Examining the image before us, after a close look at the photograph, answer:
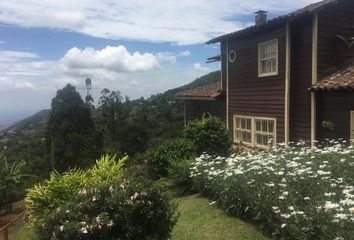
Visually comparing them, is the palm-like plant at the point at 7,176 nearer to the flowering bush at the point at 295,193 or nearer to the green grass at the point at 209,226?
the green grass at the point at 209,226

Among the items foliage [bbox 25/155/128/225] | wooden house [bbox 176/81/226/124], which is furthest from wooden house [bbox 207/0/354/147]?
foliage [bbox 25/155/128/225]

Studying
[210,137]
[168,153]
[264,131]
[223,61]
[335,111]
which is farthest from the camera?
[223,61]

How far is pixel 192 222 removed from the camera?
8703mm

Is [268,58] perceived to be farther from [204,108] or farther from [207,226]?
[207,226]

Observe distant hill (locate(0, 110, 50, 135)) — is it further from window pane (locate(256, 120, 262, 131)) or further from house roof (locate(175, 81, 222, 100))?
window pane (locate(256, 120, 262, 131))

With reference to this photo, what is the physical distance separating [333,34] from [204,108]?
8.48m

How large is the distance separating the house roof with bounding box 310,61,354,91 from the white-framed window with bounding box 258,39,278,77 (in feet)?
7.01

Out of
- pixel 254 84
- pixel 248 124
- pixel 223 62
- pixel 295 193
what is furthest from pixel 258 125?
pixel 295 193

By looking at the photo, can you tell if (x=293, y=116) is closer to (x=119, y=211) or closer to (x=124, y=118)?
(x=119, y=211)

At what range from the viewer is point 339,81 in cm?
1248

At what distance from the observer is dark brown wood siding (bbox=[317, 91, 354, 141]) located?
1241 centimetres

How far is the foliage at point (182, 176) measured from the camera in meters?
11.7

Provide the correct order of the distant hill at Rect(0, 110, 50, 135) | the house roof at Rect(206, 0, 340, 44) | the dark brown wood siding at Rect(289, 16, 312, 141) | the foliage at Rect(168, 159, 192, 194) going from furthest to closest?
the distant hill at Rect(0, 110, 50, 135)
the dark brown wood siding at Rect(289, 16, 312, 141)
the house roof at Rect(206, 0, 340, 44)
the foliage at Rect(168, 159, 192, 194)

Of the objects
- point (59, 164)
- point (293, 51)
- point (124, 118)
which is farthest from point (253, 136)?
point (124, 118)
